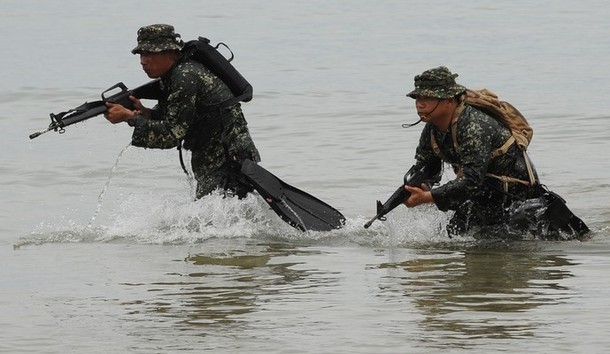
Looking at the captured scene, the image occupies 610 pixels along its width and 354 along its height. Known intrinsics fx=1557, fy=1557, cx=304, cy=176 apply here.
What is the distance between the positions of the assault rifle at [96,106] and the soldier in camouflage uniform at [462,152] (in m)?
2.22

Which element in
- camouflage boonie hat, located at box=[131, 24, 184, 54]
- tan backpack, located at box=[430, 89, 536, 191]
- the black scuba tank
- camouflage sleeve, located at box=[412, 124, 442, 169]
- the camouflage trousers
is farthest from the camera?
the camouflage trousers

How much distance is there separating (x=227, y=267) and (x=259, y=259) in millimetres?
431

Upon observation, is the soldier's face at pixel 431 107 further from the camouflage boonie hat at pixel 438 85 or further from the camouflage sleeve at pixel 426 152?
the camouflage sleeve at pixel 426 152

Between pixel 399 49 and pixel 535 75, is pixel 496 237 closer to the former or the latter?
pixel 535 75

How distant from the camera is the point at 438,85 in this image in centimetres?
1033

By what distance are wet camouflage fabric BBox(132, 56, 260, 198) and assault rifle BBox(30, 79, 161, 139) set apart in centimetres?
13

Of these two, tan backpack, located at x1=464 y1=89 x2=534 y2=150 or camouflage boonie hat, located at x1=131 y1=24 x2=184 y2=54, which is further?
camouflage boonie hat, located at x1=131 y1=24 x2=184 y2=54

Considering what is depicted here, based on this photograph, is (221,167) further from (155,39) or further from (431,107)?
(431,107)

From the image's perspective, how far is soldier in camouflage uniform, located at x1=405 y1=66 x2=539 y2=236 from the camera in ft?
34.0

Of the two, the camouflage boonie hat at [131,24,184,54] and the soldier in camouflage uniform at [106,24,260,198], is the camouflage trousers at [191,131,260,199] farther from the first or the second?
the camouflage boonie hat at [131,24,184,54]

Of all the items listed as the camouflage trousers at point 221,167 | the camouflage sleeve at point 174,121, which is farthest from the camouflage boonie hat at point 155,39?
the camouflage trousers at point 221,167

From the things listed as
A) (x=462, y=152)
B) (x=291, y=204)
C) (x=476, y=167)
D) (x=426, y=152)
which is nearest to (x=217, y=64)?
(x=291, y=204)

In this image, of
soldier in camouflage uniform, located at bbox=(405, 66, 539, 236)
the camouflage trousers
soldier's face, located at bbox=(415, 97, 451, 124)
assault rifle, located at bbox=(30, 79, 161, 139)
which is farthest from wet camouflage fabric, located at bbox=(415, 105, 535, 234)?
assault rifle, located at bbox=(30, 79, 161, 139)

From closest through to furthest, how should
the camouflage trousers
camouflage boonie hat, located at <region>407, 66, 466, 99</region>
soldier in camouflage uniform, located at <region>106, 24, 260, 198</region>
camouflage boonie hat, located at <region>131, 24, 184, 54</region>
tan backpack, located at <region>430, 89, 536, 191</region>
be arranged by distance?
1. camouflage boonie hat, located at <region>407, 66, 466, 99</region>
2. tan backpack, located at <region>430, 89, 536, 191</region>
3. camouflage boonie hat, located at <region>131, 24, 184, 54</region>
4. soldier in camouflage uniform, located at <region>106, 24, 260, 198</region>
5. the camouflage trousers
